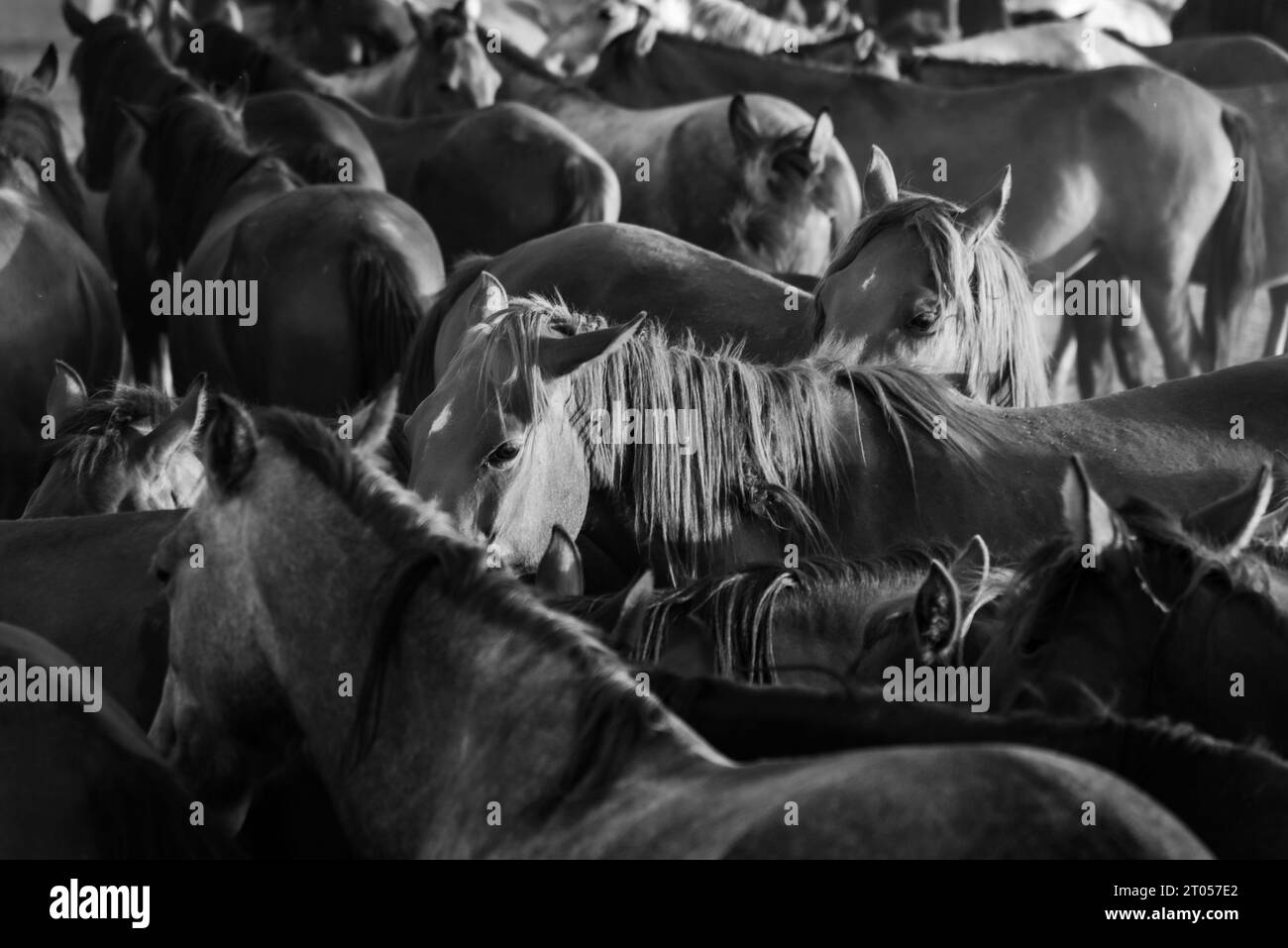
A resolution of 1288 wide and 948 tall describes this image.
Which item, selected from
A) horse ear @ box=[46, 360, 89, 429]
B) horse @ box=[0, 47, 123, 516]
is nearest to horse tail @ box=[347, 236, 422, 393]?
horse @ box=[0, 47, 123, 516]

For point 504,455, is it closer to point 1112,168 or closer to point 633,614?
point 633,614

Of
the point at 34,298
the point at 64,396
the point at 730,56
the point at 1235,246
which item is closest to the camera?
the point at 64,396

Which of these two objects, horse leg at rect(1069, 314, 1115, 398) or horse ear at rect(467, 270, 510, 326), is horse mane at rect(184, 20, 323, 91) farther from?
horse ear at rect(467, 270, 510, 326)

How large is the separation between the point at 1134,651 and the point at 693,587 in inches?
26.9

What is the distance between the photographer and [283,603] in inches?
98.0

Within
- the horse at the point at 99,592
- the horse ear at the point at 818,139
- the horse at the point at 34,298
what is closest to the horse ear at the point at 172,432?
the horse at the point at 99,592

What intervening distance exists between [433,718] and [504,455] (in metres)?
1.27

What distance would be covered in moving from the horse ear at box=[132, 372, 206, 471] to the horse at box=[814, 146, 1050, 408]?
Answer: 4.99 feet

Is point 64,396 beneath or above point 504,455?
above

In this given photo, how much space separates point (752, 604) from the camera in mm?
2918

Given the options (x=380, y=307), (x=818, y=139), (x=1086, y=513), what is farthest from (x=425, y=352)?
(x=1086, y=513)
